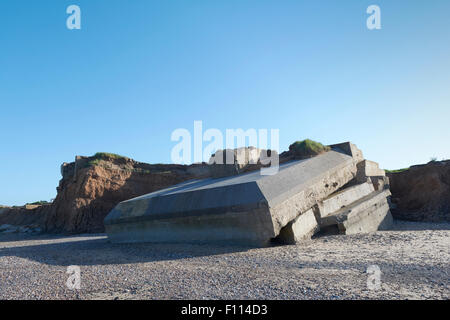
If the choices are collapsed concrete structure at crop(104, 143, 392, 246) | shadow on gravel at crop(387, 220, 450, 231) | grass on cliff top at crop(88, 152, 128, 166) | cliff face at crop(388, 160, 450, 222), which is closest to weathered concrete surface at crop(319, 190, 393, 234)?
collapsed concrete structure at crop(104, 143, 392, 246)

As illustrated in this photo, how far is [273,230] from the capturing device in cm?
683

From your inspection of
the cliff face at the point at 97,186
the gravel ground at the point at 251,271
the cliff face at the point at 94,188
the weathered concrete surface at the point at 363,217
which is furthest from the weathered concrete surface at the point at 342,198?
the cliff face at the point at 97,186

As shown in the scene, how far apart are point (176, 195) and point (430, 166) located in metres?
13.6

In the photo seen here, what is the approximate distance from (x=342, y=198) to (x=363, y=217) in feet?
2.60

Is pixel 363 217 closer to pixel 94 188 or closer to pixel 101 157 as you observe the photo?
pixel 94 188

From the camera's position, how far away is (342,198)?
9328 mm

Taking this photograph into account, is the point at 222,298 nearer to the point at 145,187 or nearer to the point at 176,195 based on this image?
the point at 176,195

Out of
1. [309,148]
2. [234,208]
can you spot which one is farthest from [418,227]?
[234,208]

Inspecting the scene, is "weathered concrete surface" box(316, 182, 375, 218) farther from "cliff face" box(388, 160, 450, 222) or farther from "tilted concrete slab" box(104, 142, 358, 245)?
"cliff face" box(388, 160, 450, 222)

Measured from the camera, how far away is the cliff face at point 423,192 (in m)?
13.3

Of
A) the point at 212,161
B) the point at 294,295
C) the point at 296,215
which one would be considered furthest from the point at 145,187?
the point at 294,295

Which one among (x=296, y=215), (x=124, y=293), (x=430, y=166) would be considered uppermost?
(x=430, y=166)
